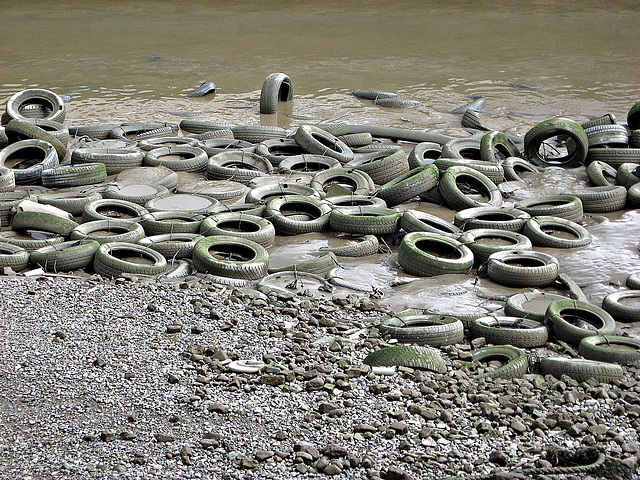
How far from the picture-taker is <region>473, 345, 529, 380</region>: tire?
6.36 meters

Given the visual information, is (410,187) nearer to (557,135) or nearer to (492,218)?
(492,218)

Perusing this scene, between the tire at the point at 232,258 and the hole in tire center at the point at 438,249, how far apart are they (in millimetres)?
1973

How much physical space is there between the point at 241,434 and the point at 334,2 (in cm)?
2616

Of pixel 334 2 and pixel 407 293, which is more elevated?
pixel 334 2

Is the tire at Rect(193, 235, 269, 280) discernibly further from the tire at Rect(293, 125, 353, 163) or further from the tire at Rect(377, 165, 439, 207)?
the tire at Rect(293, 125, 353, 163)

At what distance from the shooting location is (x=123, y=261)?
8.34m

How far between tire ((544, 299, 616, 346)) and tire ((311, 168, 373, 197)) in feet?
13.2

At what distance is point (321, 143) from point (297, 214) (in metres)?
3.01

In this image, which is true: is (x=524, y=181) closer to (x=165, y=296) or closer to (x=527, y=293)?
(x=527, y=293)

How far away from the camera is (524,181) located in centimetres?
1211

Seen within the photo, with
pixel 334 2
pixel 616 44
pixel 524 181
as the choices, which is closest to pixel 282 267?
pixel 524 181

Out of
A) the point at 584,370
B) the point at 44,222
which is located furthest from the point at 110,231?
the point at 584,370

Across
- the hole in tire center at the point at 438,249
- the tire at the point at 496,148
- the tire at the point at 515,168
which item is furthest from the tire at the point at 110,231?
the tire at the point at 515,168

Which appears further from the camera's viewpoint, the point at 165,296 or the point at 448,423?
the point at 165,296
